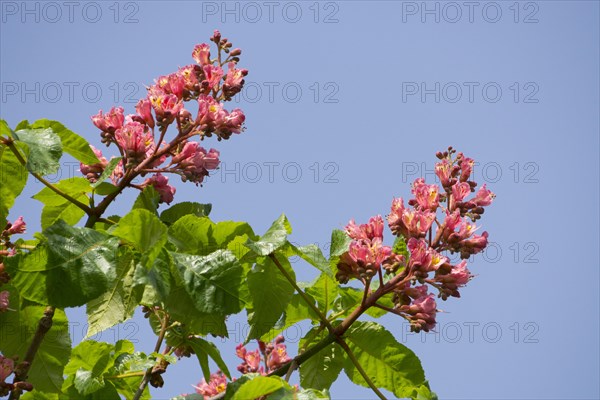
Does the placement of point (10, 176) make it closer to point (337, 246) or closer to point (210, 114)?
point (210, 114)

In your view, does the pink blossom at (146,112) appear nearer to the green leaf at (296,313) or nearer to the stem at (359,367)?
the green leaf at (296,313)

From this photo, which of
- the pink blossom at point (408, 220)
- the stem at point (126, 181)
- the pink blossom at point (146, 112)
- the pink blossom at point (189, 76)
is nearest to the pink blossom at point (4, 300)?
the stem at point (126, 181)

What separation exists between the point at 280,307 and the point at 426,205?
0.88m

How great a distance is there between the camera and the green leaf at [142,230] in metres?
3.03

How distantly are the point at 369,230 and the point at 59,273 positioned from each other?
145cm

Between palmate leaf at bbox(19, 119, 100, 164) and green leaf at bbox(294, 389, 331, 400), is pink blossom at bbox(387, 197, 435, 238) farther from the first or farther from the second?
palmate leaf at bbox(19, 119, 100, 164)

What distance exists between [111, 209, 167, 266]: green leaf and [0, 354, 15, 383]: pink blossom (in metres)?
0.84

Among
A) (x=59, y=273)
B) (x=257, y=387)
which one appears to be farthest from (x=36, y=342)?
(x=257, y=387)

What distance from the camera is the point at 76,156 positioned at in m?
3.67

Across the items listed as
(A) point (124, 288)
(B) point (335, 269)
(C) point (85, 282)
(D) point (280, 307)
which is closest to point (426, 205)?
(B) point (335, 269)

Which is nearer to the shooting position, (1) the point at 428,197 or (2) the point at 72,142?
(2) the point at 72,142

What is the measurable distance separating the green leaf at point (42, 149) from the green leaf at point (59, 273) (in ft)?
1.01

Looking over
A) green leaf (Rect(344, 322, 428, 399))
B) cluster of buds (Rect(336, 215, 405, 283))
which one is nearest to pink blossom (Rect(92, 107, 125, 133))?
cluster of buds (Rect(336, 215, 405, 283))

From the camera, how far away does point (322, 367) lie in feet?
12.6
